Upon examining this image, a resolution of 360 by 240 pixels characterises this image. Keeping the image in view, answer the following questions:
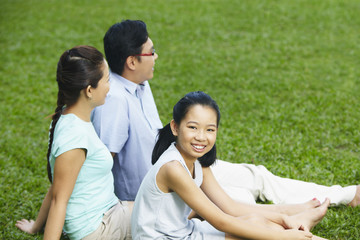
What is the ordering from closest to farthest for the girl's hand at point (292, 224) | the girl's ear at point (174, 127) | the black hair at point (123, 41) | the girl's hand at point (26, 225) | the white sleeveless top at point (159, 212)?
the white sleeveless top at point (159, 212)
the girl's ear at point (174, 127)
the girl's hand at point (292, 224)
the black hair at point (123, 41)
the girl's hand at point (26, 225)

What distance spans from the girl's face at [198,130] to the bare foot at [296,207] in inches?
42.9

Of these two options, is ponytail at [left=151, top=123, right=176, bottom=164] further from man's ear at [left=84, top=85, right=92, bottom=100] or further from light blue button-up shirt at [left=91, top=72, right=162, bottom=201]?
man's ear at [left=84, top=85, right=92, bottom=100]

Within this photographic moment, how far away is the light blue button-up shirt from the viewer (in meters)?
3.37

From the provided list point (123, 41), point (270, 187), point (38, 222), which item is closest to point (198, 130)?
point (123, 41)

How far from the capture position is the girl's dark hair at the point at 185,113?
9.46ft

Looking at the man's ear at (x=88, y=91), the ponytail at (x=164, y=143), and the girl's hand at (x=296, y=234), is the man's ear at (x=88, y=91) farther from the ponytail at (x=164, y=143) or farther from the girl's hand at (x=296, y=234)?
the girl's hand at (x=296, y=234)

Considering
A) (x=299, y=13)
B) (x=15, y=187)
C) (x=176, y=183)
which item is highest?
(x=299, y=13)

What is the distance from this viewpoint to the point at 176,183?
2.77 m

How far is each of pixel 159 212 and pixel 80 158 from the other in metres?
0.61

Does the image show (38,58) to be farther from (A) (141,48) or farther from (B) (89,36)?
(A) (141,48)

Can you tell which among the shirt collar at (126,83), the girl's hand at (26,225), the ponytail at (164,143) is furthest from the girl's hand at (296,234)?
the girl's hand at (26,225)

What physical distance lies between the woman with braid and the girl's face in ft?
1.87

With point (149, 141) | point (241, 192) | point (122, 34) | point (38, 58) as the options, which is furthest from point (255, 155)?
point (38, 58)

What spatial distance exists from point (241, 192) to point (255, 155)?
1.20m
